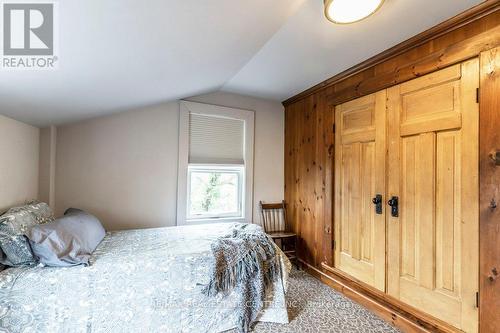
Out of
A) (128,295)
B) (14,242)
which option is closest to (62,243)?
(14,242)

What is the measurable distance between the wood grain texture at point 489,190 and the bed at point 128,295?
129 cm

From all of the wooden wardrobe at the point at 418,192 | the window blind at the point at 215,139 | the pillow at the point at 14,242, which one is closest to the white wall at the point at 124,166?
the window blind at the point at 215,139

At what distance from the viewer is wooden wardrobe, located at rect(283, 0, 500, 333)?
1.52 meters

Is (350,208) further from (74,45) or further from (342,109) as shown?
(74,45)

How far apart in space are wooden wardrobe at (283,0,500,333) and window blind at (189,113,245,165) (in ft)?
3.58

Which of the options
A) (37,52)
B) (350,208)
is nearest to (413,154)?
(350,208)

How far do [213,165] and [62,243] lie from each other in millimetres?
1837

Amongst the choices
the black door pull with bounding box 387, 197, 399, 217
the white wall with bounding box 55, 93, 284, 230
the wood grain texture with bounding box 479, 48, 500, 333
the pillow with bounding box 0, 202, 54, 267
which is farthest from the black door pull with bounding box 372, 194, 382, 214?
the pillow with bounding box 0, 202, 54, 267

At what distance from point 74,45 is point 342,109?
2347 millimetres

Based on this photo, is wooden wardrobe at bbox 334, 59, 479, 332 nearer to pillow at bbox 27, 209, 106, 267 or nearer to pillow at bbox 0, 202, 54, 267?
pillow at bbox 27, 209, 106, 267

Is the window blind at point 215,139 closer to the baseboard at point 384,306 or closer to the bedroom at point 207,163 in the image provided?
the bedroom at point 207,163

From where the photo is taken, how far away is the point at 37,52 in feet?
3.82

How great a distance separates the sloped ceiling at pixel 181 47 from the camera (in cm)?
115

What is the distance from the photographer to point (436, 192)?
180cm
